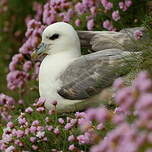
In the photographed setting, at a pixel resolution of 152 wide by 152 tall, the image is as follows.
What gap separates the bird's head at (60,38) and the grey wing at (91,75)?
0.35 meters

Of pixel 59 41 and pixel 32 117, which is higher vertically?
pixel 59 41

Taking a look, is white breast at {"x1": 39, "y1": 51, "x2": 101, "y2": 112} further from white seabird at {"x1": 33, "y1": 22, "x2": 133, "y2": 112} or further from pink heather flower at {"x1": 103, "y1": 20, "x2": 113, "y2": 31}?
pink heather flower at {"x1": 103, "y1": 20, "x2": 113, "y2": 31}

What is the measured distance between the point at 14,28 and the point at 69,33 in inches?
190

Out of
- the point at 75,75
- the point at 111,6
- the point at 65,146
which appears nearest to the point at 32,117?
the point at 75,75

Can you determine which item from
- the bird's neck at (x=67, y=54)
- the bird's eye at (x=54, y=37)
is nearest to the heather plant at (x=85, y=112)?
the bird's neck at (x=67, y=54)

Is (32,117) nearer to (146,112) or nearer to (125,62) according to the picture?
(125,62)

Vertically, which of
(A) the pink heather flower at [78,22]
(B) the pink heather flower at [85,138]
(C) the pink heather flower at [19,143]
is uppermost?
(B) the pink heather flower at [85,138]

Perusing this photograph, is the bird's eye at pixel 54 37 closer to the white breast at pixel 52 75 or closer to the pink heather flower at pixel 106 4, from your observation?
the white breast at pixel 52 75

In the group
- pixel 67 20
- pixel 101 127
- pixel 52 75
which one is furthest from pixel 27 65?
pixel 101 127

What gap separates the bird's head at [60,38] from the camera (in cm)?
493

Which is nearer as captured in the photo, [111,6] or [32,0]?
[111,6]

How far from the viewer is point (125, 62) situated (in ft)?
14.6

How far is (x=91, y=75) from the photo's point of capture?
4539 millimetres

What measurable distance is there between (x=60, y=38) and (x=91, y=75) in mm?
580
